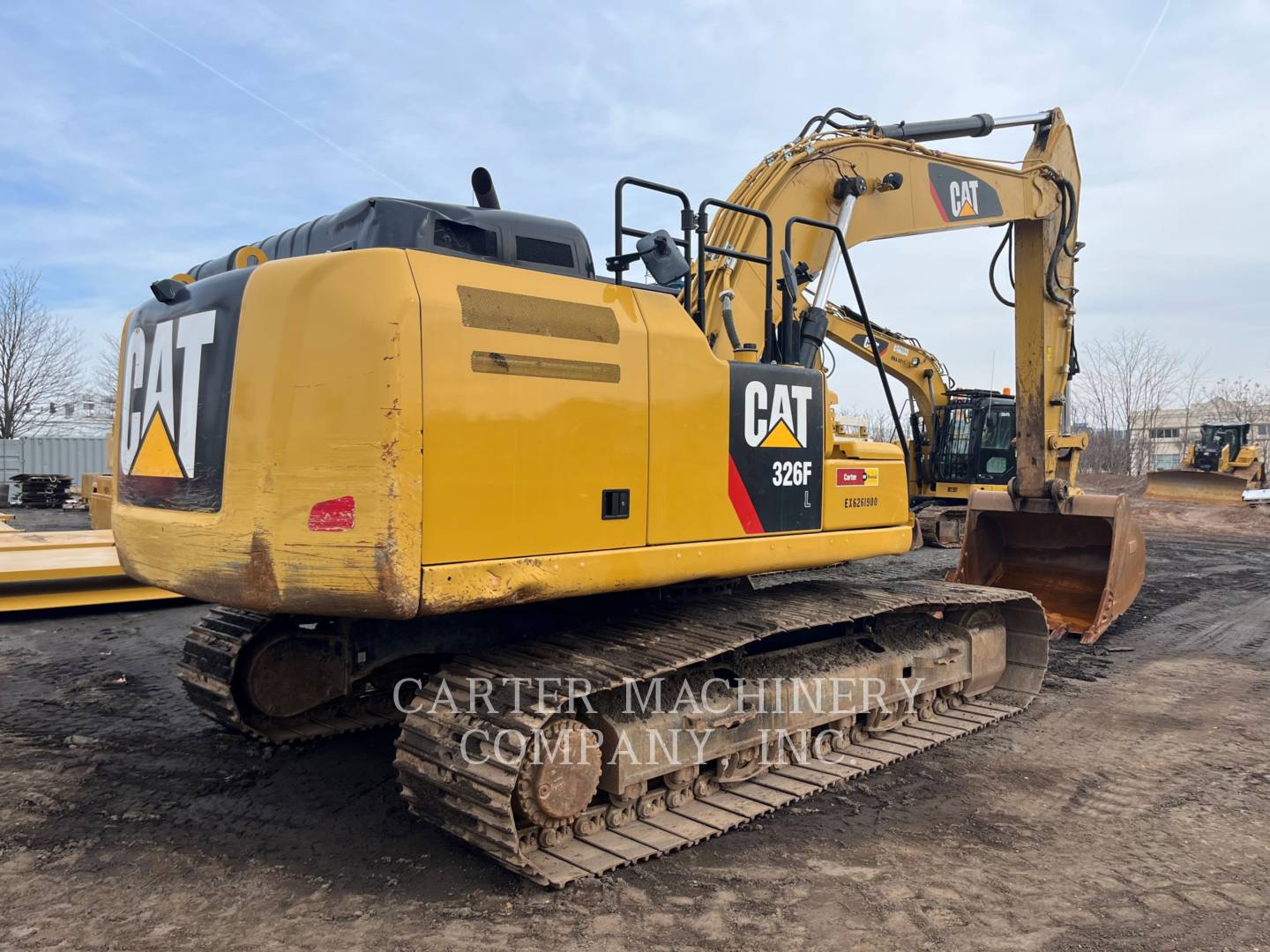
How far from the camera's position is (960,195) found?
7.32 metres

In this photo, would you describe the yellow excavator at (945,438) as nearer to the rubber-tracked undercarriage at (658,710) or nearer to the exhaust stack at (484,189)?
the rubber-tracked undercarriage at (658,710)

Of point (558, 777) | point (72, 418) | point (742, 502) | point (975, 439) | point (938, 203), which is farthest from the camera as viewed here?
point (72, 418)

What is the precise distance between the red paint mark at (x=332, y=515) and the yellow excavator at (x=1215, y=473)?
22686mm

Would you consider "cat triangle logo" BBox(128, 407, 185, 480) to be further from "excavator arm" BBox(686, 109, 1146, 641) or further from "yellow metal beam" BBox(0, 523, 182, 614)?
"yellow metal beam" BBox(0, 523, 182, 614)

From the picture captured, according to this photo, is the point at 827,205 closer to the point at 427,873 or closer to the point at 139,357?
the point at 139,357

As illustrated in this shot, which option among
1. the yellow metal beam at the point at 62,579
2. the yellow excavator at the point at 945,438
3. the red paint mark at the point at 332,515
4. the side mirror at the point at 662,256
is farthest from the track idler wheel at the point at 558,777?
the yellow excavator at the point at 945,438

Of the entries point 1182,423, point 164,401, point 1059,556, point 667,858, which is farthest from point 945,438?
point 1182,423

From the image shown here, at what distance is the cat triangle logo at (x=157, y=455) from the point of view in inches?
141

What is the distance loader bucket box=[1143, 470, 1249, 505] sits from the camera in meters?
21.1

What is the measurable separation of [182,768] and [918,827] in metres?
3.41

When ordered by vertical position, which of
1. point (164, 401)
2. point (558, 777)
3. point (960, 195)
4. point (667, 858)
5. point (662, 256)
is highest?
point (960, 195)

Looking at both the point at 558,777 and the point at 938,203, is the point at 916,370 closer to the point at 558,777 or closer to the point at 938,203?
the point at 938,203

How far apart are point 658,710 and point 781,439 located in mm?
1308

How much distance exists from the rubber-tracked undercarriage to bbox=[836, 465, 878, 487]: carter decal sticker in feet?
2.01
